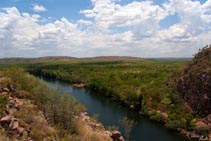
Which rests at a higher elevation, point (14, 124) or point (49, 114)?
point (14, 124)

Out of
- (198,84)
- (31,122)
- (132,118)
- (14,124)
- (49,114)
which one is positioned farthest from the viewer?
(198,84)

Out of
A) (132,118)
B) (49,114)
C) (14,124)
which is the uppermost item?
(14,124)

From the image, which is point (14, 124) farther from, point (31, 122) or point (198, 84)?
point (198, 84)

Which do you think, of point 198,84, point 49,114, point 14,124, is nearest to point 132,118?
point 198,84

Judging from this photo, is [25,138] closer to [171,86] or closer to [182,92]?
[182,92]

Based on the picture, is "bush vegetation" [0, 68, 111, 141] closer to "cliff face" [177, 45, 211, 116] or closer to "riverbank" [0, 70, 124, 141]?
"riverbank" [0, 70, 124, 141]

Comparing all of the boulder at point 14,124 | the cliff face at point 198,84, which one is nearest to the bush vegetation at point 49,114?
the boulder at point 14,124

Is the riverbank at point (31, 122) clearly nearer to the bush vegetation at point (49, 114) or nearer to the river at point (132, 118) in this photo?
the bush vegetation at point (49, 114)

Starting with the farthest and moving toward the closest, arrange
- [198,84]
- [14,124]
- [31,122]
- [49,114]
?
1. [198,84]
2. [49,114]
3. [31,122]
4. [14,124]
